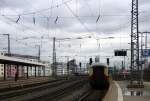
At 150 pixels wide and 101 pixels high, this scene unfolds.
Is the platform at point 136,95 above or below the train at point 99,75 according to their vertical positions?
below

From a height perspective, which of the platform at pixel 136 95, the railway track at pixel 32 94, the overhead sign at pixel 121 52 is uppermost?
the overhead sign at pixel 121 52

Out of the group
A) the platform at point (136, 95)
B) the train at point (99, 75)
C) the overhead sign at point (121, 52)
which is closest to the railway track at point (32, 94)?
the train at point (99, 75)

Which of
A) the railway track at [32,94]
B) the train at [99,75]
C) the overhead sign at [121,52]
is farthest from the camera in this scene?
the overhead sign at [121,52]

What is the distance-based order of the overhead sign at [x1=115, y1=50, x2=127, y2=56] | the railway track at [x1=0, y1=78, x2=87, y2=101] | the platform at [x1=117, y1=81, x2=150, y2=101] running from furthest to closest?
the overhead sign at [x1=115, y1=50, x2=127, y2=56]
the railway track at [x1=0, y1=78, x2=87, y2=101]
the platform at [x1=117, y1=81, x2=150, y2=101]

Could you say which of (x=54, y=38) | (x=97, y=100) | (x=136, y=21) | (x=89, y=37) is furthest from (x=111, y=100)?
(x=54, y=38)

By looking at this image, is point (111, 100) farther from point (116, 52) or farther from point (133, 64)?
point (116, 52)

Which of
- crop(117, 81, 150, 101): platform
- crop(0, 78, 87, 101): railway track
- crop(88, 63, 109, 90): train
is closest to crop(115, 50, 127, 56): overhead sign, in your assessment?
crop(88, 63, 109, 90): train

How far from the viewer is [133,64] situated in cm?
4525

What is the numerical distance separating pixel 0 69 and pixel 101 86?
10565cm

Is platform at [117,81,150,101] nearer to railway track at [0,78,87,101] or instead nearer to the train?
railway track at [0,78,87,101]

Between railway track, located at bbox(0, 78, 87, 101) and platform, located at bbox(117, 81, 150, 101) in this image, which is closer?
platform, located at bbox(117, 81, 150, 101)

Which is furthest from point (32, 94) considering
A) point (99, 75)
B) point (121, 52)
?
point (121, 52)

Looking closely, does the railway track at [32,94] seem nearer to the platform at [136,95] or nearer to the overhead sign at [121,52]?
the platform at [136,95]

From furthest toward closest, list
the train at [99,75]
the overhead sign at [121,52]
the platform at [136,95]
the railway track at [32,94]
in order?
the overhead sign at [121,52], the train at [99,75], the railway track at [32,94], the platform at [136,95]
